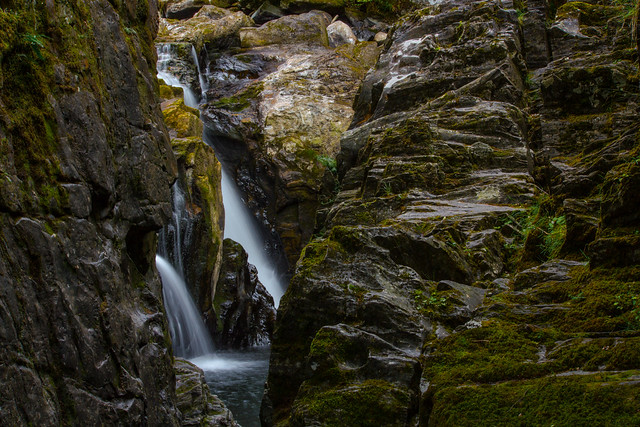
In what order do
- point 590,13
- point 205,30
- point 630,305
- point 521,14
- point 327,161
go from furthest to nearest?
point 205,30, point 327,161, point 521,14, point 590,13, point 630,305

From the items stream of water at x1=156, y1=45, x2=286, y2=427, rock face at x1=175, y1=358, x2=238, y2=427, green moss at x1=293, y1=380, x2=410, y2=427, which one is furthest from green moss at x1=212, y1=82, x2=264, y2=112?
green moss at x1=293, y1=380, x2=410, y2=427

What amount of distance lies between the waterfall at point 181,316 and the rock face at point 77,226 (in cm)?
443

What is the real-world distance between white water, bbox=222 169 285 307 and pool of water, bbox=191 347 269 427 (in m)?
4.07

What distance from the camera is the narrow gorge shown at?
3.88 metres

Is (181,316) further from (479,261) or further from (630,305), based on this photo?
(630,305)

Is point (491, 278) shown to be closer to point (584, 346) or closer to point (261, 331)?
point (584, 346)

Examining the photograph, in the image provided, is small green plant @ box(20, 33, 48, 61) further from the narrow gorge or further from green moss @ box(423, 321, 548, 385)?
green moss @ box(423, 321, 548, 385)

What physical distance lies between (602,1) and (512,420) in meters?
17.2

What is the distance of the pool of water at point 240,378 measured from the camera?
9.17 m

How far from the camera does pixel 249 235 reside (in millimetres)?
18688

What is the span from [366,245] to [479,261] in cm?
171

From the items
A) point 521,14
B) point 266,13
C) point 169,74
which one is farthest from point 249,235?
point 266,13

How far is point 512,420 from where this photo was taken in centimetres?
281

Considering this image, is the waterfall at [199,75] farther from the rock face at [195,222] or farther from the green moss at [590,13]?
the green moss at [590,13]
